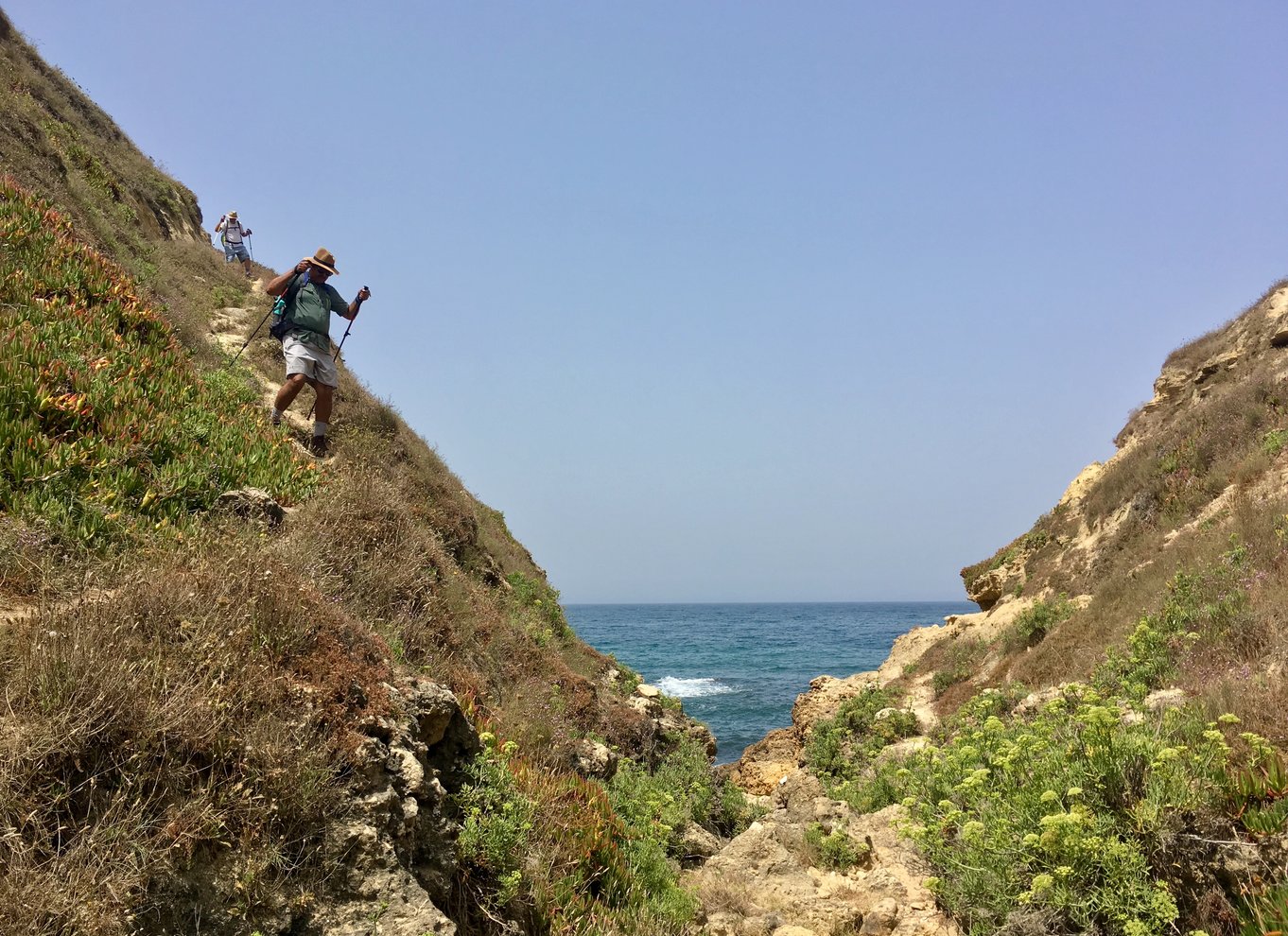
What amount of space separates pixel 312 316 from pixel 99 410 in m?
3.67

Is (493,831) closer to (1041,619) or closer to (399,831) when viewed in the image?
(399,831)

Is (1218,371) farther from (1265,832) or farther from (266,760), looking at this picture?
(266,760)

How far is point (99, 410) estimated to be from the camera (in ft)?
20.5

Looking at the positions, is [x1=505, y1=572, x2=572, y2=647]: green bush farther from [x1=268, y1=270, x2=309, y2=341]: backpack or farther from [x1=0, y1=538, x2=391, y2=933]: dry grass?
[x1=0, y1=538, x2=391, y2=933]: dry grass

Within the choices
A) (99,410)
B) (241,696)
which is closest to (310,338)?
(99,410)

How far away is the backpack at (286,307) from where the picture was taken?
377 inches

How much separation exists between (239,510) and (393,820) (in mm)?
3566

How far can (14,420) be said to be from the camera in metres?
5.42

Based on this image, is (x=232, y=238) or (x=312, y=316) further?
(x=232, y=238)

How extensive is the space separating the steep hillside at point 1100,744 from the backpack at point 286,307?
8.36 metres

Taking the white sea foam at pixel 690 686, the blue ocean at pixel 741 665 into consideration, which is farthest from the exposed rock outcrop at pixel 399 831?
the white sea foam at pixel 690 686

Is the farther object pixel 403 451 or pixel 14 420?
pixel 403 451

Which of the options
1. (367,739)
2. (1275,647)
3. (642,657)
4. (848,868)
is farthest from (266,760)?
(642,657)

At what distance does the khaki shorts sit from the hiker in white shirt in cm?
1307
